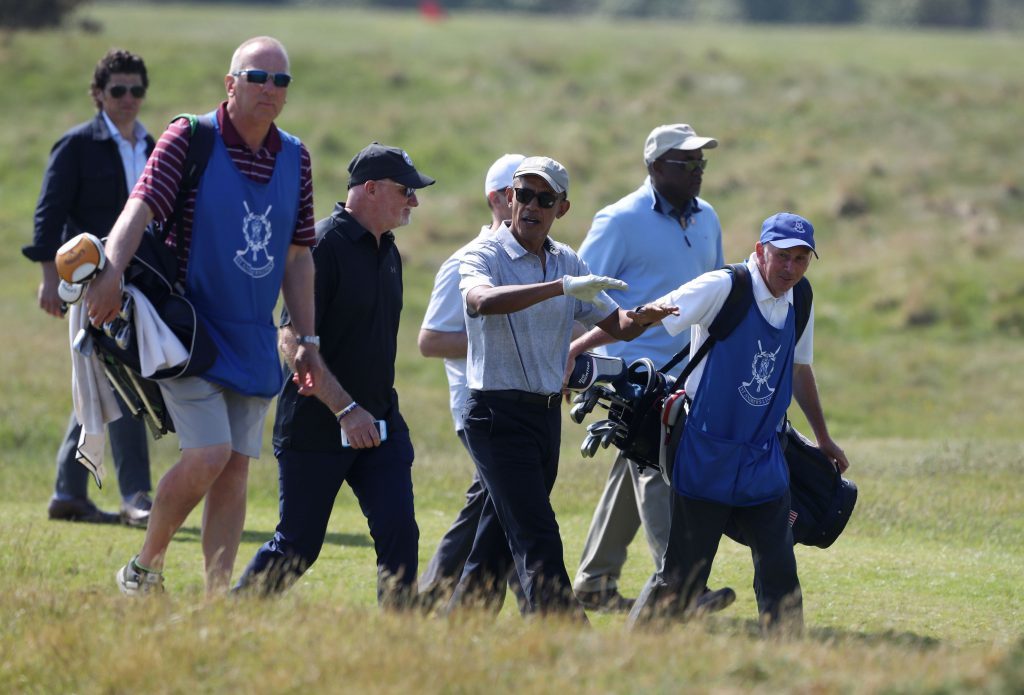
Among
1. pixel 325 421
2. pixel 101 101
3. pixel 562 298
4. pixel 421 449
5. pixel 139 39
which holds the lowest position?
pixel 421 449

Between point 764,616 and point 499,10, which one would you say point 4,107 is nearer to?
point 764,616

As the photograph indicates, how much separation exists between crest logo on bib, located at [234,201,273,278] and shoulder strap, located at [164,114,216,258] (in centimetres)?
23

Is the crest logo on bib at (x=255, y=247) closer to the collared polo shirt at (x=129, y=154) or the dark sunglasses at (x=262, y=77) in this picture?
the dark sunglasses at (x=262, y=77)

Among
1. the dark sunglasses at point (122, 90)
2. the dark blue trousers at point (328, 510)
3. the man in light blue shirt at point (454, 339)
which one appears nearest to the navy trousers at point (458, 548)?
the man in light blue shirt at point (454, 339)

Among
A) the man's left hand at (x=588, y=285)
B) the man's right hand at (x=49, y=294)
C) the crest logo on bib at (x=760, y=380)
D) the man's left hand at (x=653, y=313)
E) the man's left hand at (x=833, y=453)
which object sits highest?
the man's left hand at (x=588, y=285)

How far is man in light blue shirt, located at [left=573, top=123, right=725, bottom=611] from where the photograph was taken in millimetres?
8492

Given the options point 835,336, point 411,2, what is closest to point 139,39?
point 835,336

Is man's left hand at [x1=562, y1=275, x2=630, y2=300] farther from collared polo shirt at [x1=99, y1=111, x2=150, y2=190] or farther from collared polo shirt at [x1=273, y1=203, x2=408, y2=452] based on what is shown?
collared polo shirt at [x1=99, y1=111, x2=150, y2=190]

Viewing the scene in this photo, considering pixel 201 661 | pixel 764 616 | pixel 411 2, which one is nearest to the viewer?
pixel 201 661

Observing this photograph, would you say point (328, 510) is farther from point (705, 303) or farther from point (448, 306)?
point (705, 303)

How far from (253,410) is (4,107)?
28.9 metres

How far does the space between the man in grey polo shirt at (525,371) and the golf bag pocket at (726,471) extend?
560mm

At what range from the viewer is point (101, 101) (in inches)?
388

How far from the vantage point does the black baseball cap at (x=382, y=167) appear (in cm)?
697
